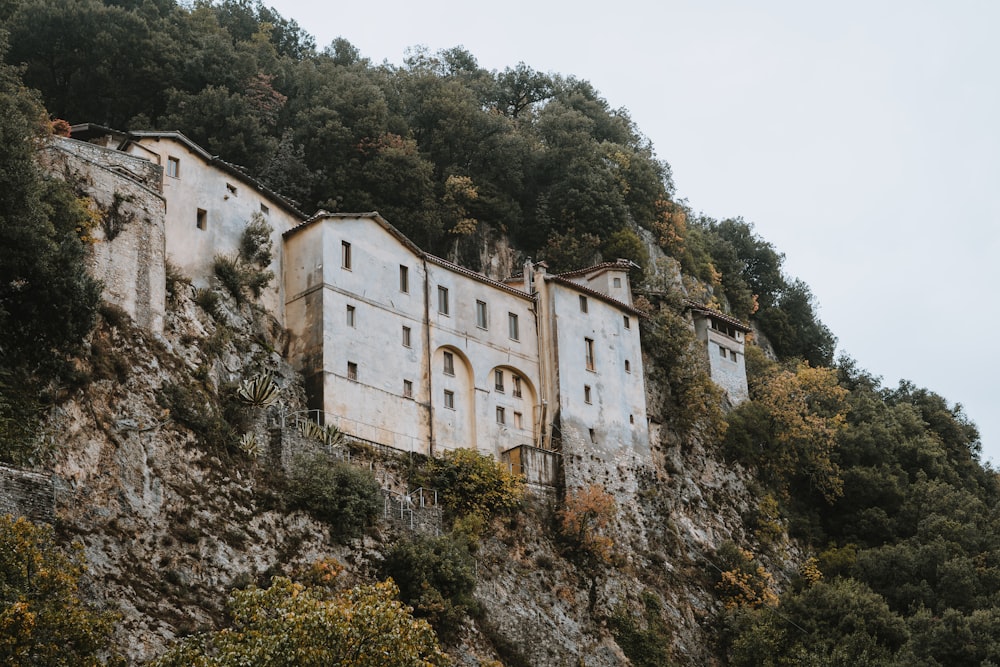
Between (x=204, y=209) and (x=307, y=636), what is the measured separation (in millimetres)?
23115

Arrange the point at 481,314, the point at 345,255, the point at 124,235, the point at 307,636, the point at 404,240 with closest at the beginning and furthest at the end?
the point at 307,636, the point at 124,235, the point at 345,255, the point at 404,240, the point at 481,314

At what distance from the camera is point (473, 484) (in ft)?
150

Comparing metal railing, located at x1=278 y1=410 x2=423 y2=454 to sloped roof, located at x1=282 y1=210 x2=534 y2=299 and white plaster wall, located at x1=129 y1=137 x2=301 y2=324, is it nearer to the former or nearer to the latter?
white plaster wall, located at x1=129 y1=137 x2=301 y2=324

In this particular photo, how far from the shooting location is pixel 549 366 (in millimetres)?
53688

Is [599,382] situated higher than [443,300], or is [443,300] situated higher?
[443,300]

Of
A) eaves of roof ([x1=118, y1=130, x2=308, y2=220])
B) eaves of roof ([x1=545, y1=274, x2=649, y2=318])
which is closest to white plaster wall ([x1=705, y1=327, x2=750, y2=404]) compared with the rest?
eaves of roof ([x1=545, y1=274, x2=649, y2=318])

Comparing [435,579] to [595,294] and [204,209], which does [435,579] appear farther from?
[595,294]

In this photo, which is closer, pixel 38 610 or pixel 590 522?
pixel 38 610

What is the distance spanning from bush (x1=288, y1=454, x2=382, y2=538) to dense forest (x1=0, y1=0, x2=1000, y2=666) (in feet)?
56.3

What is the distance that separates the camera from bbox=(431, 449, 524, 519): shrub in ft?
149

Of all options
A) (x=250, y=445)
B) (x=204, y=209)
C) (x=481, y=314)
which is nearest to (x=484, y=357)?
(x=481, y=314)

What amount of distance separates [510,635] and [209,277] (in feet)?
51.6

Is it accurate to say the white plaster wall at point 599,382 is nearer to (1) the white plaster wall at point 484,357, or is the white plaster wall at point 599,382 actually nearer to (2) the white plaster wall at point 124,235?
(1) the white plaster wall at point 484,357

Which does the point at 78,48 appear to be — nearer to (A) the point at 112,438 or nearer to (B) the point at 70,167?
(B) the point at 70,167
